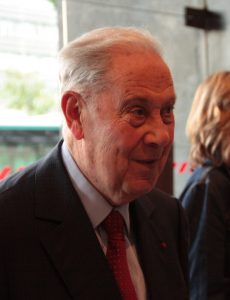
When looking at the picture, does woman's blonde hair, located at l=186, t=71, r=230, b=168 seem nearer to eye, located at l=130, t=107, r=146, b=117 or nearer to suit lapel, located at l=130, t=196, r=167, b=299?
suit lapel, located at l=130, t=196, r=167, b=299

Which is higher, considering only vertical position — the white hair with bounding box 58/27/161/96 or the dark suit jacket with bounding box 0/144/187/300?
the white hair with bounding box 58/27/161/96

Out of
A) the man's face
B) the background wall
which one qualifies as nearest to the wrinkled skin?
the man's face

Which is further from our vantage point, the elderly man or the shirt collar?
the shirt collar

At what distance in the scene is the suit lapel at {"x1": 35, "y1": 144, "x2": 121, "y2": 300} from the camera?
128 centimetres

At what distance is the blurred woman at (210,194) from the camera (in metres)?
2.20

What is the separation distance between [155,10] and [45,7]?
126cm

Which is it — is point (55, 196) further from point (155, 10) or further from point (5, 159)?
point (155, 10)

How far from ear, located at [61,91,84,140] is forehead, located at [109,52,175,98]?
123 mm

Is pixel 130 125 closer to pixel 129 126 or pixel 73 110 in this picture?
pixel 129 126

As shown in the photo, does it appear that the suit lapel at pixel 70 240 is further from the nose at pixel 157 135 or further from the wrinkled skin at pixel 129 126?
the nose at pixel 157 135

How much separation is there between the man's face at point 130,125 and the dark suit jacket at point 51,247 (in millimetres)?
128

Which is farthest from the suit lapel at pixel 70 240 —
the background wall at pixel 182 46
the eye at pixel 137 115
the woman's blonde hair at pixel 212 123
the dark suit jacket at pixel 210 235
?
the background wall at pixel 182 46

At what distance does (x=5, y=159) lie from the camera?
9.97 ft

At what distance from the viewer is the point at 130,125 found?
1.31 metres
